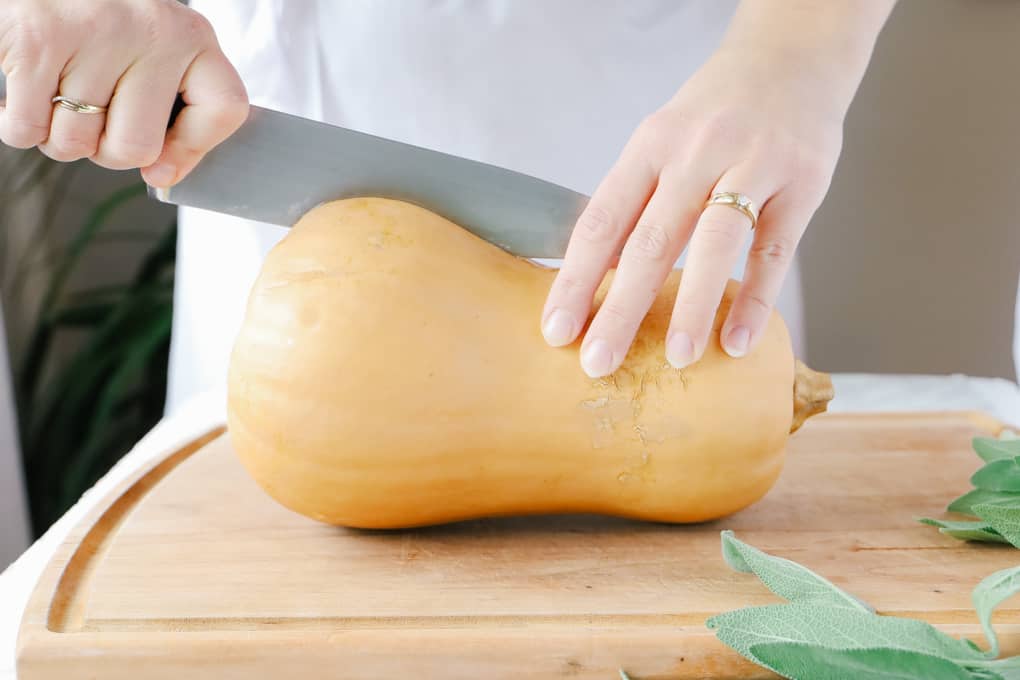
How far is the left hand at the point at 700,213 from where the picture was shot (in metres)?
0.97

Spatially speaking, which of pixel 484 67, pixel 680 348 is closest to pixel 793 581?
pixel 680 348

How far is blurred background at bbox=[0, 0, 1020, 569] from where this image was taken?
91.5 inches

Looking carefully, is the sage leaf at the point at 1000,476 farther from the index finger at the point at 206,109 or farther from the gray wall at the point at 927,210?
the gray wall at the point at 927,210

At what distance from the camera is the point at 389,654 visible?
0.83 m

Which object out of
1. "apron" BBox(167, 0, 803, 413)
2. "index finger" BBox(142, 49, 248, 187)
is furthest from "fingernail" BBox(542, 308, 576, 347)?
"apron" BBox(167, 0, 803, 413)

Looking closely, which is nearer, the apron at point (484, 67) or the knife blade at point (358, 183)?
the knife blade at point (358, 183)

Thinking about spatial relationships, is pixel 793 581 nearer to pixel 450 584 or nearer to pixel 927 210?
pixel 450 584

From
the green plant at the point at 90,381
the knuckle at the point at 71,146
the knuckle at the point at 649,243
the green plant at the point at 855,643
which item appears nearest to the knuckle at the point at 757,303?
the knuckle at the point at 649,243

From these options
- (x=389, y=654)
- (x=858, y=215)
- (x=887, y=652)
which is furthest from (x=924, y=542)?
(x=858, y=215)

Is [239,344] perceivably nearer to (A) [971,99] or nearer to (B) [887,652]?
(B) [887,652]

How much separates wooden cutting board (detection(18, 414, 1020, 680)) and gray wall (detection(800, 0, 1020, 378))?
1.35 m

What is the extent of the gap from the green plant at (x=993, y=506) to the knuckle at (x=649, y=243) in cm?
40

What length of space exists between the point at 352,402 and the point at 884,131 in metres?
1.88

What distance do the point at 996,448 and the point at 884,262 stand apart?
57.7 inches
